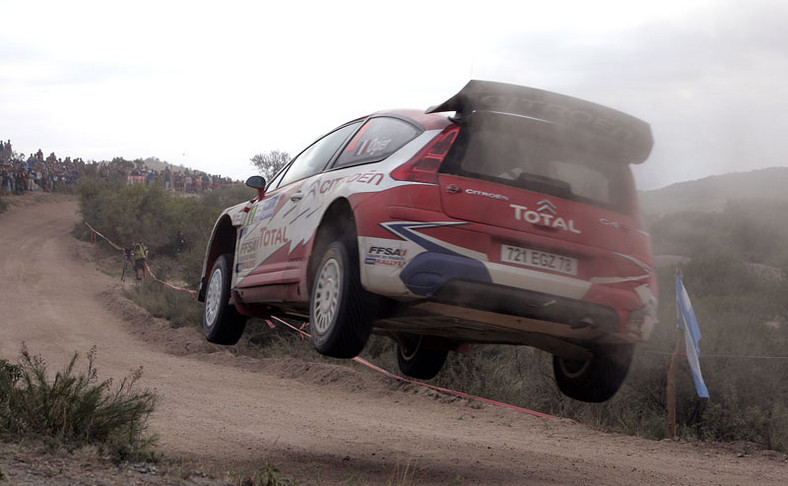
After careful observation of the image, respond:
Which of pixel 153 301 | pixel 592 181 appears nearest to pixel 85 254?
pixel 153 301

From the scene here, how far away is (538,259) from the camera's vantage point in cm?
461

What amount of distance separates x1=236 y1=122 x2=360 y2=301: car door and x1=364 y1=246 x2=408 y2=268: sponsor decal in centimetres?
89

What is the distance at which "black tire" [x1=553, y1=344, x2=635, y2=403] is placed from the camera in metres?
5.32

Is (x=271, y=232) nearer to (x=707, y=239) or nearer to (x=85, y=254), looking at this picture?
(x=707, y=239)

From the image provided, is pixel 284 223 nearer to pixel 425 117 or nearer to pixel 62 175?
pixel 425 117

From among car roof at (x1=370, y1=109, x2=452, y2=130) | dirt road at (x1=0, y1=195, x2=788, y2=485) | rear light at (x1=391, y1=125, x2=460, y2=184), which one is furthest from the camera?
dirt road at (x1=0, y1=195, x2=788, y2=485)

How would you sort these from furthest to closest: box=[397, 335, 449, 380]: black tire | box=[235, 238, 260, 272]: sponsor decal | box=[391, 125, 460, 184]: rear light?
box=[397, 335, 449, 380]: black tire < box=[235, 238, 260, 272]: sponsor decal < box=[391, 125, 460, 184]: rear light

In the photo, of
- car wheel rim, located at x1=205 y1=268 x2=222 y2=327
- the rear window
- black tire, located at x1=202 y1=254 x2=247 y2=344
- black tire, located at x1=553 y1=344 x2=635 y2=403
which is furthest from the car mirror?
black tire, located at x1=553 y1=344 x2=635 y2=403

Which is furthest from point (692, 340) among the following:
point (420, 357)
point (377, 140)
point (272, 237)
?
point (377, 140)

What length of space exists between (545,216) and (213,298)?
4070 mm

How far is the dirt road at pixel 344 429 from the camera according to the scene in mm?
7426

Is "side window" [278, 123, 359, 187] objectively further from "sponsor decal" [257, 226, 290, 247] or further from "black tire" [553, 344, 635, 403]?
"black tire" [553, 344, 635, 403]

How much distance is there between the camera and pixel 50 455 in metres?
5.34

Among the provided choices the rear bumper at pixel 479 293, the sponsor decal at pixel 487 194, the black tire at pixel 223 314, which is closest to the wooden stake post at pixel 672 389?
the black tire at pixel 223 314
